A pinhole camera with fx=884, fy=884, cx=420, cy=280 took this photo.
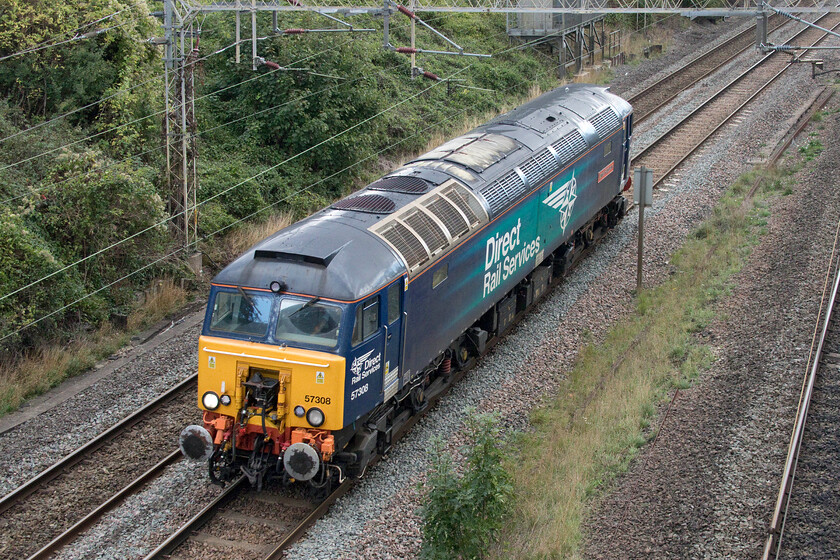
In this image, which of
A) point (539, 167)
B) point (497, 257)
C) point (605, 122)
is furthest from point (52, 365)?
point (605, 122)

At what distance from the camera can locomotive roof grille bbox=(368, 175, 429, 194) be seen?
1357 centimetres

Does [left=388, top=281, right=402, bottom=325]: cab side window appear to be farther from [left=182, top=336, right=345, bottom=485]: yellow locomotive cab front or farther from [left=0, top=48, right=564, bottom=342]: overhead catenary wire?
[left=0, top=48, right=564, bottom=342]: overhead catenary wire

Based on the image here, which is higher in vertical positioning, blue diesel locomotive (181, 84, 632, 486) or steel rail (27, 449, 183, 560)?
blue diesel locomotive (181, 84, 632, 486)

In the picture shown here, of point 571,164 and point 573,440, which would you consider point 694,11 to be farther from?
point 573,440

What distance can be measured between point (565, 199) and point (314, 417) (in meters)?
8.85

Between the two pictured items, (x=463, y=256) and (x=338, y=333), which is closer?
(x=338, y=333)

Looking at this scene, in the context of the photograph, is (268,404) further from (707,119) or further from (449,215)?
(707,119)

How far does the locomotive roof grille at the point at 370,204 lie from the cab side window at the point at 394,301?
1550 millimetres

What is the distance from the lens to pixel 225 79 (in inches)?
997

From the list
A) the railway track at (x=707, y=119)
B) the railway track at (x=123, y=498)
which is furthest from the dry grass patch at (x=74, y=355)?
the railway track at (x=707, y=119)

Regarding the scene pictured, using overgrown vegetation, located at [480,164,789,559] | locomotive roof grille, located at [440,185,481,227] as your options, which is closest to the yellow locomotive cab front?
overgrown vegetation, located at [480,164,789,559]

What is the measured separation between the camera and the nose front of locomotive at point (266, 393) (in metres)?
10.4

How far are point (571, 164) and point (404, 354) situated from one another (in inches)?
292

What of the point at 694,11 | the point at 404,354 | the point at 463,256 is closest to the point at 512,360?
the point at 463,256
